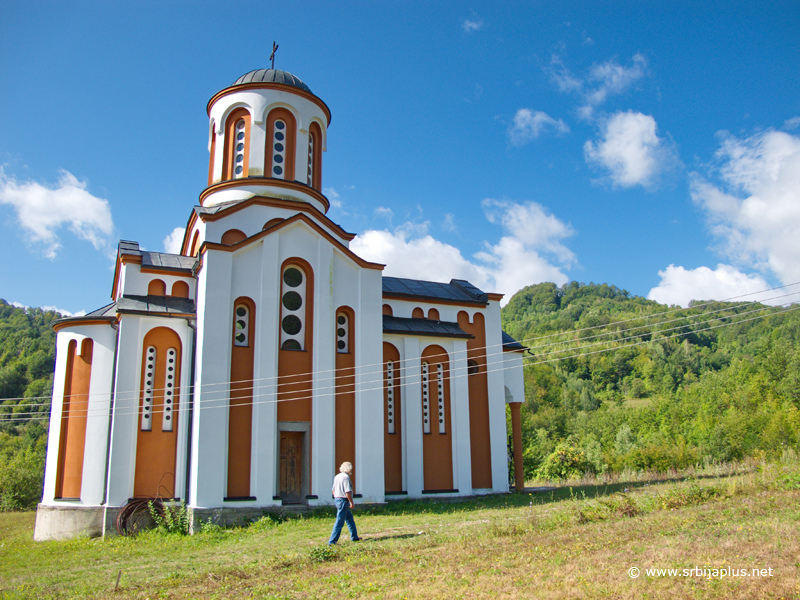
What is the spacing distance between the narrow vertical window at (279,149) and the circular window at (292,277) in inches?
169

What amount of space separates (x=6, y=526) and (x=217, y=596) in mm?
16967

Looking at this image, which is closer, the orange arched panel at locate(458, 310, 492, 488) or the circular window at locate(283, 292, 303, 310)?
the circular window at locate(283, 292, 303, 310)

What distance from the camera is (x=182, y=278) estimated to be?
62.1ft

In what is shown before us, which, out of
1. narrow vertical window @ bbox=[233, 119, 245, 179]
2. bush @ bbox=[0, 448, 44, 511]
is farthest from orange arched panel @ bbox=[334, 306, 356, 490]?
bush @ bbox=[0, 448, 44, 511]

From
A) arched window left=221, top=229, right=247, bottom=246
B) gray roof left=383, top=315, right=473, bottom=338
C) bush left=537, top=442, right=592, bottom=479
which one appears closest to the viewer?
arched window left=221, top=229, right=247, bottom=246

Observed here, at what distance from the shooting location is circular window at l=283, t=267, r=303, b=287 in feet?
60.1

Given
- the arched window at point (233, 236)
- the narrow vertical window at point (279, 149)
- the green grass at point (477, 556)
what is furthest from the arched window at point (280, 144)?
the green grass at point (477, 556)

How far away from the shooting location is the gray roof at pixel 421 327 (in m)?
20.7

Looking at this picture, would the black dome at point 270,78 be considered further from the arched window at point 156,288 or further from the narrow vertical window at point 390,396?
the narrow vertical window at point 390,396

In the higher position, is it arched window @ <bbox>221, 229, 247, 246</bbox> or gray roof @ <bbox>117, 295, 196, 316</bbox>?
arched window @ <bbox>221, 229, 247, 246</bbox>

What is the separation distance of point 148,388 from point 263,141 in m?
9.27

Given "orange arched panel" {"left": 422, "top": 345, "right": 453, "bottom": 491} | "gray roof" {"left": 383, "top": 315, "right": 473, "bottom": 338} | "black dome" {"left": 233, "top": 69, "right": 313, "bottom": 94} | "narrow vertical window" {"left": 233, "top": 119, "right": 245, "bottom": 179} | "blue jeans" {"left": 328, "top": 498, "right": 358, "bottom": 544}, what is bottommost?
"blue jeans" {"left": 328, "top": 498, "right": 358, "bottom": 544}

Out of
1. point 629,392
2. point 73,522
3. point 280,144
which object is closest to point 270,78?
point 280,144

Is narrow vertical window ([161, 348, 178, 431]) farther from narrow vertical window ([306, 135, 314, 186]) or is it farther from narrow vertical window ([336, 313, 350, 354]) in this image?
narrow vertical window ([306, 135, 314, 186])
